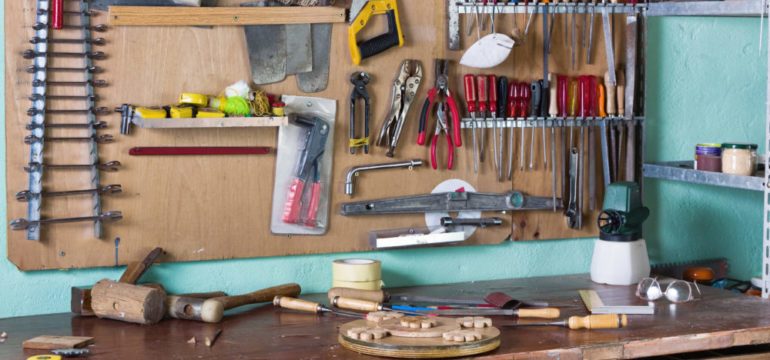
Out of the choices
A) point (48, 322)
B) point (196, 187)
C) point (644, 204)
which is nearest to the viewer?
point (48, 322)

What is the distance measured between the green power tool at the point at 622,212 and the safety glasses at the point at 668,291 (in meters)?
0.18

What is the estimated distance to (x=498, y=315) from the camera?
2627mm

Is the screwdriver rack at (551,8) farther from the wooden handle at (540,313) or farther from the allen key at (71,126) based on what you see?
the allen key at (71,126)

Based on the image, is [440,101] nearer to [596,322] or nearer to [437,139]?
[437,139]

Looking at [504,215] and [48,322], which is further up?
[504,215]

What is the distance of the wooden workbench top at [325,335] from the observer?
2.30 m

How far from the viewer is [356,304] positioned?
8.69 feet

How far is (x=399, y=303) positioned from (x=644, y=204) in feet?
3.48

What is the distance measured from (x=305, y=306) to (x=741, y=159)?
1.25 metres

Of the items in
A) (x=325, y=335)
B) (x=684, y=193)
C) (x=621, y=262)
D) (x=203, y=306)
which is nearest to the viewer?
(x=325, y=335)

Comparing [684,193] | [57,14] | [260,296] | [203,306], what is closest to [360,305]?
[260,296]

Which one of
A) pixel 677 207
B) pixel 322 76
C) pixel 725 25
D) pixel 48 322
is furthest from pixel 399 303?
pixel 725 25

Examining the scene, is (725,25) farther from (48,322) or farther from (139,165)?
(48,322)

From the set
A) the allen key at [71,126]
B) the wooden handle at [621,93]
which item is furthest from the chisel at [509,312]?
the allen key at [71,126]
